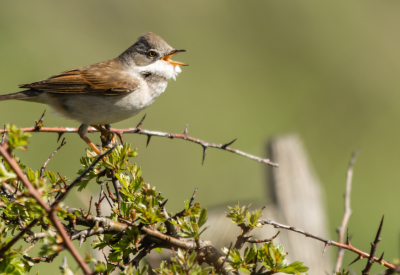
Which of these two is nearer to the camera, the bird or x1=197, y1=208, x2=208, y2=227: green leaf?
x1=197, y1=208, x2=208, y2=227: green leaf

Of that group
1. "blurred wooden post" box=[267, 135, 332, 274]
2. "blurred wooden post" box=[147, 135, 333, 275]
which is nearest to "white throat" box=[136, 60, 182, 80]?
"blurred wooden post" box=[147, 135, 333, 275]

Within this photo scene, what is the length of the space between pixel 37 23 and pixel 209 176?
37.6 feet

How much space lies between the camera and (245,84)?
57.1ft

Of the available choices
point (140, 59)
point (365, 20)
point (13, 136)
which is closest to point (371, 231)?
point (140, 59)

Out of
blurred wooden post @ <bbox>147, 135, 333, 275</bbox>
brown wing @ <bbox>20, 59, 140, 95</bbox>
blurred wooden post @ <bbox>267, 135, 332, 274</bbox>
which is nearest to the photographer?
blurred wooden post @ <bbox>147, 135, 333, 275</bbox>

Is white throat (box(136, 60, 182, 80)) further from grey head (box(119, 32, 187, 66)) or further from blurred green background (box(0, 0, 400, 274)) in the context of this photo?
blurred green background (box(0, 0, 400, 274))

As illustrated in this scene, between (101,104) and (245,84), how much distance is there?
13533mm

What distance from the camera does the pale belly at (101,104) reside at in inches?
169

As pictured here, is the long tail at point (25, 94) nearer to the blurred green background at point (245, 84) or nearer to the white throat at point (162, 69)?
the white throat at point (162, 69)

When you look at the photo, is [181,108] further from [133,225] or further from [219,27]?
[133,225]

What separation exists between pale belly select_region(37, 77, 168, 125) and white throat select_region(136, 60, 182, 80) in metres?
0.13

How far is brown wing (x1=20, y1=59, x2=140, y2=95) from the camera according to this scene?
4.44 metres

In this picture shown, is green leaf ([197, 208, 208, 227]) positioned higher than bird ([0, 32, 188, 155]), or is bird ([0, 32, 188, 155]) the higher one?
bird ([0, 32, 188, 155])

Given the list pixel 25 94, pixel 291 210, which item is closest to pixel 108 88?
pixel 25 94
